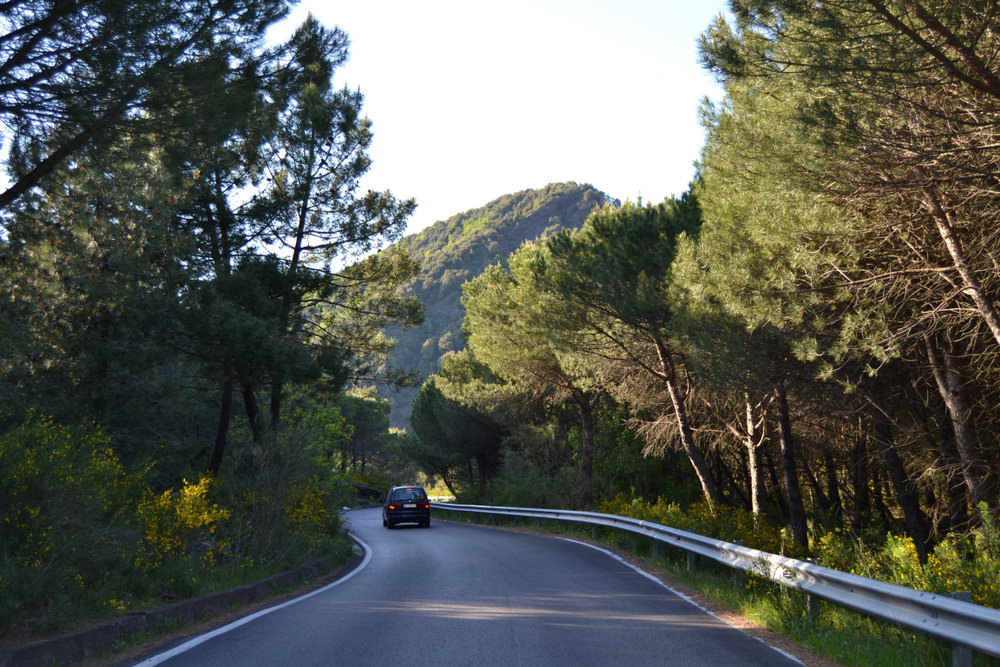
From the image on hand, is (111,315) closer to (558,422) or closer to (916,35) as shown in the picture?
(916,35)

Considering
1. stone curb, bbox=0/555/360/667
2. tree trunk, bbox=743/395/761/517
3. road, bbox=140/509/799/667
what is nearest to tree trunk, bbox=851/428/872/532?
tree trunk, bbox=743/395/761/517

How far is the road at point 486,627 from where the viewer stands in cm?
634

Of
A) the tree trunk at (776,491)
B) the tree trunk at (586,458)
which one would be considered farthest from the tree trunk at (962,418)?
the tree trunk at (586,458)

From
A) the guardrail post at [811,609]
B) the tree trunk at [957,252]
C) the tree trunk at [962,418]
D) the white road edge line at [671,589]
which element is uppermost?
the tree trunk at [957,252]

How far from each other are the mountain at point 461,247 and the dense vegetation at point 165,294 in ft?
325

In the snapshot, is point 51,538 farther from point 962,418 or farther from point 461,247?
point 461,247

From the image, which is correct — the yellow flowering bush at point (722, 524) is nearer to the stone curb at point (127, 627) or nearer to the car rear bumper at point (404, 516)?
the stone curb at point (127, 627)

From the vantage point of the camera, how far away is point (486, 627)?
7.66 meters

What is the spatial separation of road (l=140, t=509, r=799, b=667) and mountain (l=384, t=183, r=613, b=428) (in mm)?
106287

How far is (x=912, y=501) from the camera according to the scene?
16.3 meters

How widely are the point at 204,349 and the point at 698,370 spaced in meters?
9.29

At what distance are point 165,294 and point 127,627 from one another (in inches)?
337

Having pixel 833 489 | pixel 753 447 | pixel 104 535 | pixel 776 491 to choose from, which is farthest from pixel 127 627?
pixel 776 491

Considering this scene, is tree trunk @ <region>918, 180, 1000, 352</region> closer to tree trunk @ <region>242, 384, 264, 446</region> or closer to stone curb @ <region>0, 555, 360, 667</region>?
stone curb @ <region>0, 555, 360, 667</region>
